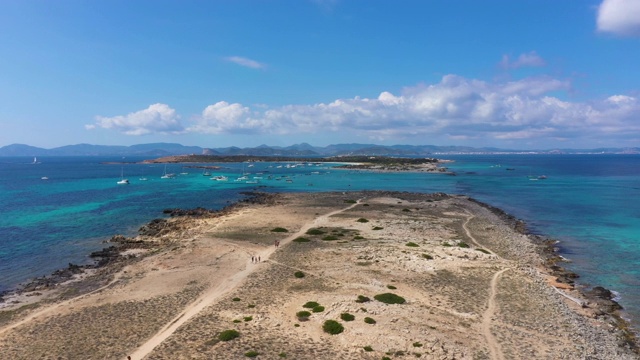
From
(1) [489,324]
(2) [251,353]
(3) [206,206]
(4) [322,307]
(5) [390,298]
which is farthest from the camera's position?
(3) [206,206]

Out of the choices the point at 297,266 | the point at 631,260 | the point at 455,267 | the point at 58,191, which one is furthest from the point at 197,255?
the point at 58,191

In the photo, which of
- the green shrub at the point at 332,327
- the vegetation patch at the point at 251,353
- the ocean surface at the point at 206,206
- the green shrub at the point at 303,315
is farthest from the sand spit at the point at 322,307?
the ocean surface at the point at 206,206

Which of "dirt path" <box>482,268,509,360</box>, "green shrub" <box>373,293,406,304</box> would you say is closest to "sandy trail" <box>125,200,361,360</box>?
"green shrub" <box>373,293,406,304</box>

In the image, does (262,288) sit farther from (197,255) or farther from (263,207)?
(263,207)

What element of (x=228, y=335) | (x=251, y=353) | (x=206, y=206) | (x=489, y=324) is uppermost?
(x=228, y=335)

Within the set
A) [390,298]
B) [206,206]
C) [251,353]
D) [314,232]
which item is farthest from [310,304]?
[206,206]

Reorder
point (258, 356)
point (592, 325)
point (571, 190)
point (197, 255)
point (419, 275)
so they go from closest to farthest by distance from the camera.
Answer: point (258, 356) < point (592, 325) < point (419, 275) < point (197, 255) < point (571, 190)

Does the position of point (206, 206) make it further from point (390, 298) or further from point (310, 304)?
point (390, 298)
